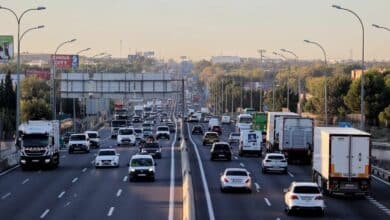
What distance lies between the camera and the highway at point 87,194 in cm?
3378

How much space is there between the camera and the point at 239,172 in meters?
41.9

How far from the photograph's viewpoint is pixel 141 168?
47.8 m

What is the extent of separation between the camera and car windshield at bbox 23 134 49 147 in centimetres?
5534

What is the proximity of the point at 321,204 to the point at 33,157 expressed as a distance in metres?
27.3

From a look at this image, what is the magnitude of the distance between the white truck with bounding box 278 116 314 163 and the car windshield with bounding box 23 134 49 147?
55.7 ft

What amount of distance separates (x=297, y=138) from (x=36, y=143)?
18330 millimetres

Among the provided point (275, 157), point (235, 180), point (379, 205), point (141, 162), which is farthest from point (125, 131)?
point (379, 205)

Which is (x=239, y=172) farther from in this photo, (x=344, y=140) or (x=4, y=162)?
(x=4, y=162)

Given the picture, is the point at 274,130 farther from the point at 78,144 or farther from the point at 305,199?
the point at 305,199

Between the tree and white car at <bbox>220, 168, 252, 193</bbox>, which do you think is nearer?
white car at <bbox>220, 168, 252, 193</bbox>

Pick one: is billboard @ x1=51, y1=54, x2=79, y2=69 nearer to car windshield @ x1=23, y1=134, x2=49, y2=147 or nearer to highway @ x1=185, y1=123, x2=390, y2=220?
car windshield @ x1=23, y1=134, x2=49, y2=147

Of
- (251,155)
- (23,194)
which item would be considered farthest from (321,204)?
(251,155)

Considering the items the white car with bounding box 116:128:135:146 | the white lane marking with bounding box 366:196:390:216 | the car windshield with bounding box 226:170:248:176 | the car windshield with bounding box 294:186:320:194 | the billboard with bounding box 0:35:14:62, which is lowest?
the white car with bounding box 116:128:135:146

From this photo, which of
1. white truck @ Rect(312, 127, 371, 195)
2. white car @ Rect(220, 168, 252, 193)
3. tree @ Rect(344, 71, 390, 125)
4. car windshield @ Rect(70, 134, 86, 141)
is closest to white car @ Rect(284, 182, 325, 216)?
white truck @ Rect(312, 127, 371, 195)
